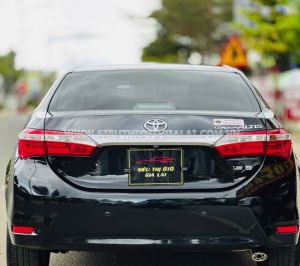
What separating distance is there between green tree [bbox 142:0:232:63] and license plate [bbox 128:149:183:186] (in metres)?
55.5

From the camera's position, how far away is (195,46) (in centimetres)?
6228

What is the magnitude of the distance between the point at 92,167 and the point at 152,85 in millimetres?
923

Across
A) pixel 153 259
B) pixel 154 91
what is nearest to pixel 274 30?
pixel 153 259

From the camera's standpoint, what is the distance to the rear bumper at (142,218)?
4.01m

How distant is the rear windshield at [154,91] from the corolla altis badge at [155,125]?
0.31 metres

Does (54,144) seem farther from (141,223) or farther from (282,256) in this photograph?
(282,256)

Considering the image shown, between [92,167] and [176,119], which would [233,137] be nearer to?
[176,119]

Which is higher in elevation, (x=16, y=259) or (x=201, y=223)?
(x=201, y=223)

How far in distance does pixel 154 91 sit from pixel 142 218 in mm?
1010

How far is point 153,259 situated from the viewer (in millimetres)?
5398

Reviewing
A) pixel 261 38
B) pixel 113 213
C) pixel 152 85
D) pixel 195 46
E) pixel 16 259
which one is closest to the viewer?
pixel 113 213

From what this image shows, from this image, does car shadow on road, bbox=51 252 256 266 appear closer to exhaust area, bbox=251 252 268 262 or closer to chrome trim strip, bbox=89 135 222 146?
exhaust area, bbox=251 252 268 262

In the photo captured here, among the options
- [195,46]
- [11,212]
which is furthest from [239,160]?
[195,46]

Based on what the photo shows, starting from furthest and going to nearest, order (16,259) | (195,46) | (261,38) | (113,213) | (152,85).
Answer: (195,46)
(261,38)
(152,85)
(16,259)
(113,213)
